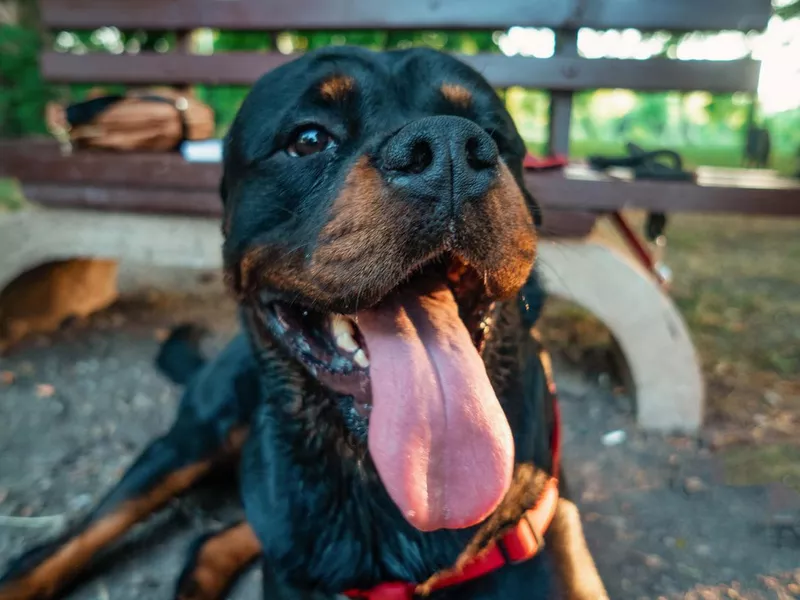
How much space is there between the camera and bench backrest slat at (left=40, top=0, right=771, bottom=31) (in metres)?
3.31

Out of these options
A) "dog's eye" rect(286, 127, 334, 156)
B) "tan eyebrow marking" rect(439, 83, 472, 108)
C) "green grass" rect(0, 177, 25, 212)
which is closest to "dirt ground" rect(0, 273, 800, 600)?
"dog's eye" rect(286, 127, 334, 156)

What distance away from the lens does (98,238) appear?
3406mm

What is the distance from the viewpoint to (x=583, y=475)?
256 centimetres

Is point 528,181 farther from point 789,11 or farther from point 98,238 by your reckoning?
point 789,11

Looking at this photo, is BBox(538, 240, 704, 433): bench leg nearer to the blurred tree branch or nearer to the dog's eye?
the dog's eye

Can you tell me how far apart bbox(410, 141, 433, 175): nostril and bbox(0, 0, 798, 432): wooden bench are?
1564 mm

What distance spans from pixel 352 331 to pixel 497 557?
63 centimetres

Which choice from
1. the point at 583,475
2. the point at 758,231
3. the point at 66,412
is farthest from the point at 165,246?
the point at 758,231

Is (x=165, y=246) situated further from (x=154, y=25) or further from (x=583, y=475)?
(x=583, y=475)

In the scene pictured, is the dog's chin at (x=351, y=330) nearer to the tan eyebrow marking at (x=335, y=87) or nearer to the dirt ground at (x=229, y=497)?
the tan eyebrow marking at (x=335, y=87)

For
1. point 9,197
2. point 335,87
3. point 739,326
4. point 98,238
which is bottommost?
point 9,197

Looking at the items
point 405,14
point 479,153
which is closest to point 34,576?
point 479,153

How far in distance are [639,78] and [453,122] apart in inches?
97.3

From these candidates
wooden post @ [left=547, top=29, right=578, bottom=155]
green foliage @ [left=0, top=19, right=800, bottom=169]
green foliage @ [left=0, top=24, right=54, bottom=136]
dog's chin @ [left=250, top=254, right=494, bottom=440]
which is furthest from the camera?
green foliage @ [left=0, top=24, right=54, bottom=136]
